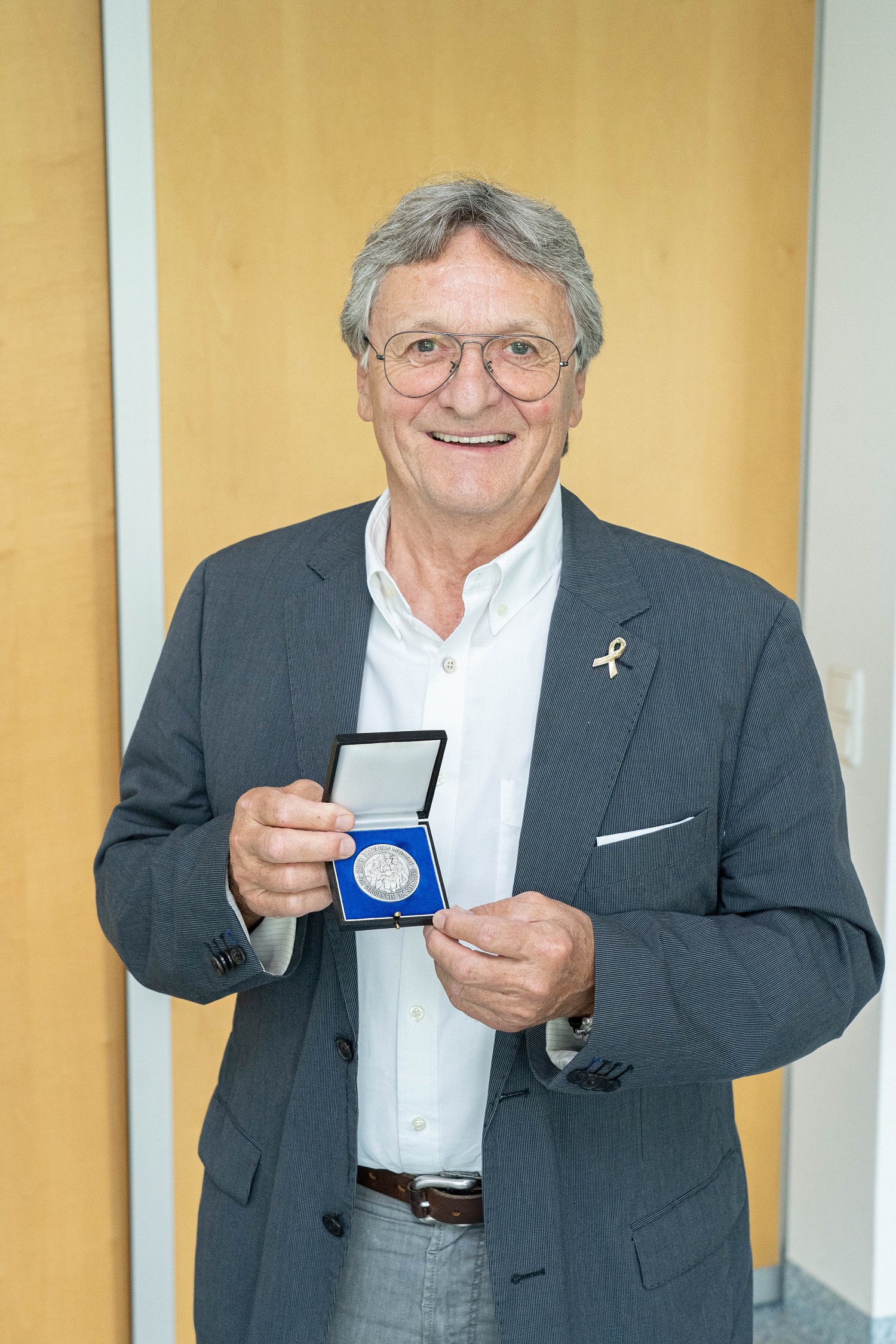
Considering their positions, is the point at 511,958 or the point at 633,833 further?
the point at 633,833

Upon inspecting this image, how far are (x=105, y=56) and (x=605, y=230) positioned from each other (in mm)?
971

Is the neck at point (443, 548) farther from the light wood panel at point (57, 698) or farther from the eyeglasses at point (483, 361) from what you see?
the light wood panel at point (57, 698)

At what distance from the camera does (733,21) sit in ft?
7.99

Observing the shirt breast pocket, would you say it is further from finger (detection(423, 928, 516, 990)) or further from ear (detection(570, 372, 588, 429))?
ear (detection(570, 372, 588, 429))

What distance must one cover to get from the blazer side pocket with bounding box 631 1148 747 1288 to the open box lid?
58cm

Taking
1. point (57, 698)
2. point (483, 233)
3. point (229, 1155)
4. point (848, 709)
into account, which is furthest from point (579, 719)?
point (848, 709)

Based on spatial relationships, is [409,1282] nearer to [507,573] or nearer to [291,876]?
[291,876]

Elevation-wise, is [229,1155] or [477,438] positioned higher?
[477,438]

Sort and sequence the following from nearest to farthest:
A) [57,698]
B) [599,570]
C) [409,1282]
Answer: [409,1282] < [599,570] < [57,698]

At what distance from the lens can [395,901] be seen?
126cm

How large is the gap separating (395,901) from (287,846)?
125 mm

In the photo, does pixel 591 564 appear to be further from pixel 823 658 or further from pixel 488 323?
pixel 823 658

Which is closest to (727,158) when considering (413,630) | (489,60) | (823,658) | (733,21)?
(733,21)

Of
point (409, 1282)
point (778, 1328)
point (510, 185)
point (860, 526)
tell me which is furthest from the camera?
point (778, 1328)
